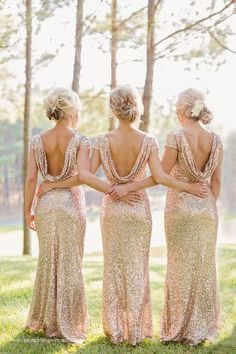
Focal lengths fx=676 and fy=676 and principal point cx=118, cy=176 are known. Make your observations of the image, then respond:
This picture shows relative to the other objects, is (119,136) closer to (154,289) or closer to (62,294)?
(62,294)

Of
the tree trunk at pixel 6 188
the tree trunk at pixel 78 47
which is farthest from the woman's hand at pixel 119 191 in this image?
the tree trunk at pixel 6 188

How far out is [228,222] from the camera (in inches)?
1796

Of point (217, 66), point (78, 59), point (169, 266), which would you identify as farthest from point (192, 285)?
point (217, 66)

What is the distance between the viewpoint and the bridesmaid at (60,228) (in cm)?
588

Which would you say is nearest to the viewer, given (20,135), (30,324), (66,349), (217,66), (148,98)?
(66,349)

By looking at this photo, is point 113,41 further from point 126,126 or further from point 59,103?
point 126,126

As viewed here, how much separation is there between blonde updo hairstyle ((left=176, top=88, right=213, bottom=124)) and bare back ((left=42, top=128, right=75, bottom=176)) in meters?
0.98

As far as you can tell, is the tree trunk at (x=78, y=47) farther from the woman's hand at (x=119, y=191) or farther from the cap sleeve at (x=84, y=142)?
the woman's hand at (x=119, y=191)

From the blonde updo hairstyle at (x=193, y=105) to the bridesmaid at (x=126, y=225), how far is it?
38 cm

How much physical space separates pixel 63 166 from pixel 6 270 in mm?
5507

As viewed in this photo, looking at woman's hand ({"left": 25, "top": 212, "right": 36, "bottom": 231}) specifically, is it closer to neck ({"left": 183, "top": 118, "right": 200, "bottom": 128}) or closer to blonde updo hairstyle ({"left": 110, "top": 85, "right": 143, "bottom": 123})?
blonde updo hairstyle ({"left": 110, "top": 85, "right": 143, "bottom": 123})

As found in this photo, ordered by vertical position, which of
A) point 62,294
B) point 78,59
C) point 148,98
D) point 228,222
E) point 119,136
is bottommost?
point 228,222

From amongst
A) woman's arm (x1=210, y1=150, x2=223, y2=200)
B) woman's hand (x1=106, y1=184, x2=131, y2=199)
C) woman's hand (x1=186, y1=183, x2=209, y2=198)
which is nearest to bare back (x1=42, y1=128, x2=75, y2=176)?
woman's hand (x1=106, y1=184, x2=131, y2=199)

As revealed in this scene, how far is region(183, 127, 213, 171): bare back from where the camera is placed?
5805 mm
